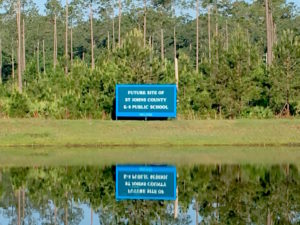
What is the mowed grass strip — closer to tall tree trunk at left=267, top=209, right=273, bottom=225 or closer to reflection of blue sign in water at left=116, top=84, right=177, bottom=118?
reflection of blue sign in water at left=116, top=84, right=177, bottom=118

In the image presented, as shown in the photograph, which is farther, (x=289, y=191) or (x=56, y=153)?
(x=56, y=153)

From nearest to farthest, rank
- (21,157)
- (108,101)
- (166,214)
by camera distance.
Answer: (166,214) < (21,157) < (108,101)

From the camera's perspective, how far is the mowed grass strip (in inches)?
1609

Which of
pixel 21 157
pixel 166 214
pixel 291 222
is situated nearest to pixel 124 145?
pixel 21 157

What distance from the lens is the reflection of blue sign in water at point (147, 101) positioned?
46031 millimetres

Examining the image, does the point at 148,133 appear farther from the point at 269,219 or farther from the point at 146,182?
the point at 269,219

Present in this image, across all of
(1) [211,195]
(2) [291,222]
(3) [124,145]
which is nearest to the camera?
(2) [291,222]

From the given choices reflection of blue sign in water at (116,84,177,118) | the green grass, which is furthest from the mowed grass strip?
the green grass

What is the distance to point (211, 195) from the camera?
2286 cm

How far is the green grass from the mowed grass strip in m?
1.97

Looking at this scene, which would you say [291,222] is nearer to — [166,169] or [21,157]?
[166,169]

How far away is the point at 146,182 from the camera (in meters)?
26.3

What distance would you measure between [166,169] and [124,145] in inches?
417

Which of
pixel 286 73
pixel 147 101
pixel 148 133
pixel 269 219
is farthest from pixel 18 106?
pixel 269 219
